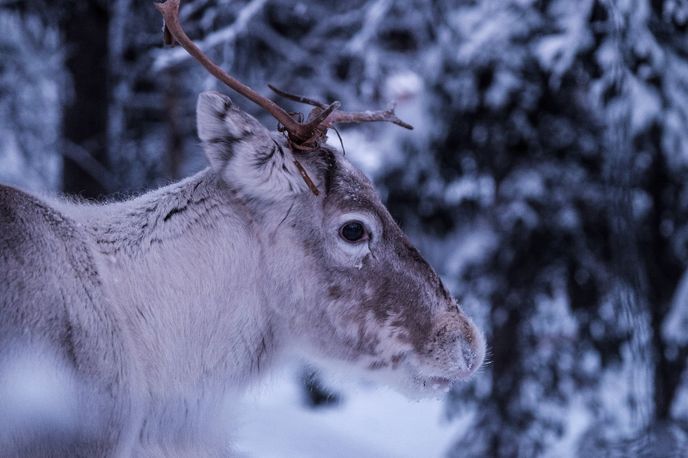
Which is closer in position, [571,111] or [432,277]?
[432,277]

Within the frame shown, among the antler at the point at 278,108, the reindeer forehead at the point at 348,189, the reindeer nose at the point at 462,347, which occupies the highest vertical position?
the antler at the point at 278,108

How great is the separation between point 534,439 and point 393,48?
4.02 m

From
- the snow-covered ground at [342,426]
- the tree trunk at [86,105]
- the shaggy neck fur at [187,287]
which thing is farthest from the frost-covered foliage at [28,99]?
the shaggy neck fur at [187,287]

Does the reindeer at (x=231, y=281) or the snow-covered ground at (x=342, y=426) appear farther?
the snow-covered ground at (x=342, y=426)

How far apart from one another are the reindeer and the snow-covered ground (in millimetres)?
287

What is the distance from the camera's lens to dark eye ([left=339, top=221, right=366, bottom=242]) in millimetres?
3156

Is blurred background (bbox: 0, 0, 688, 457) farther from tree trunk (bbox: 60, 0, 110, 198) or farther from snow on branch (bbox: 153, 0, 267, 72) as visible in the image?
tree trunk (bbox: 60, 0, 110, 198)

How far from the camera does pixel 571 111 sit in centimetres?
627

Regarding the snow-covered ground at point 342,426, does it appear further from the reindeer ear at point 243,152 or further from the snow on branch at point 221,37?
the snow on branch at point 221,37

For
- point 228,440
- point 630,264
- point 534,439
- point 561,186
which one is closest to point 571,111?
point 561,186

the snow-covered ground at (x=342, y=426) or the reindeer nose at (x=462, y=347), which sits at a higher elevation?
the snow-covered ground at (x=342, y=426)

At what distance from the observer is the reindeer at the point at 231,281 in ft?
9.34

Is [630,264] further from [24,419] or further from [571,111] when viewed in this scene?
[24,419]

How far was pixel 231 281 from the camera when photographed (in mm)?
3078
